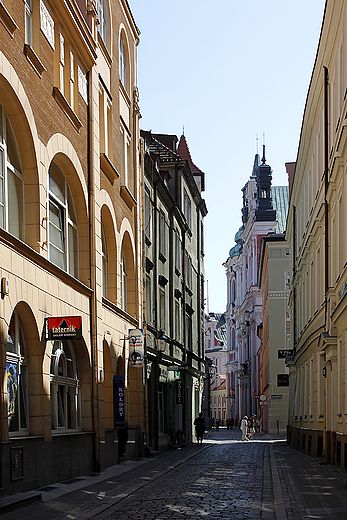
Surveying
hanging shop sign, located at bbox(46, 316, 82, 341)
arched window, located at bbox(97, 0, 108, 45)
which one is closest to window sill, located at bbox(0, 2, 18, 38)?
hanging shop sign, located at bbox(46, 316, 82, 341)

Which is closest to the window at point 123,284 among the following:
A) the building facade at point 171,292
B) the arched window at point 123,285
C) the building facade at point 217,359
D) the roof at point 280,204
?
the arched window at point 123,285

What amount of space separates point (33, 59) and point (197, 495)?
8762mm

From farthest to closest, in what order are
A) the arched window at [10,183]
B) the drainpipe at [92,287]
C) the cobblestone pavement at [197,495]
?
the drainpipe at [92,287] < the arched window at [10,183] < the cobblestone pavement at [197,495]

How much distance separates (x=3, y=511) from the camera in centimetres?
1134

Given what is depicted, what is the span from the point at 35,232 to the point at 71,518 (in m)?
5.85

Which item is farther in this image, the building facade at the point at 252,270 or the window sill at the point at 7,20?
the building facade at the point at 252,270

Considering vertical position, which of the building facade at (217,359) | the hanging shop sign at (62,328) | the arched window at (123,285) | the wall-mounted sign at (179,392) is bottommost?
the building facade at (217,359)

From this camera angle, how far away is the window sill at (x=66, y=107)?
16.9 meters

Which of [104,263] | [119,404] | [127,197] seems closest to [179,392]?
[127,197]

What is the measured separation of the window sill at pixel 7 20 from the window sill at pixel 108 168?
24.9ft

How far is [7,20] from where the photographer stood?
1357cm

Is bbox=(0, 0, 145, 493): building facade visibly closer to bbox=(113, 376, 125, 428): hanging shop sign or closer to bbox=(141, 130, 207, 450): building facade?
bbox=(113, 376, 125, 428): hanging shop sign

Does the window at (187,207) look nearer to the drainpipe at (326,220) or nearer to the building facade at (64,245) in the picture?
the building facade at (64,245)

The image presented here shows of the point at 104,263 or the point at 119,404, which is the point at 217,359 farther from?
the point at 119,404
